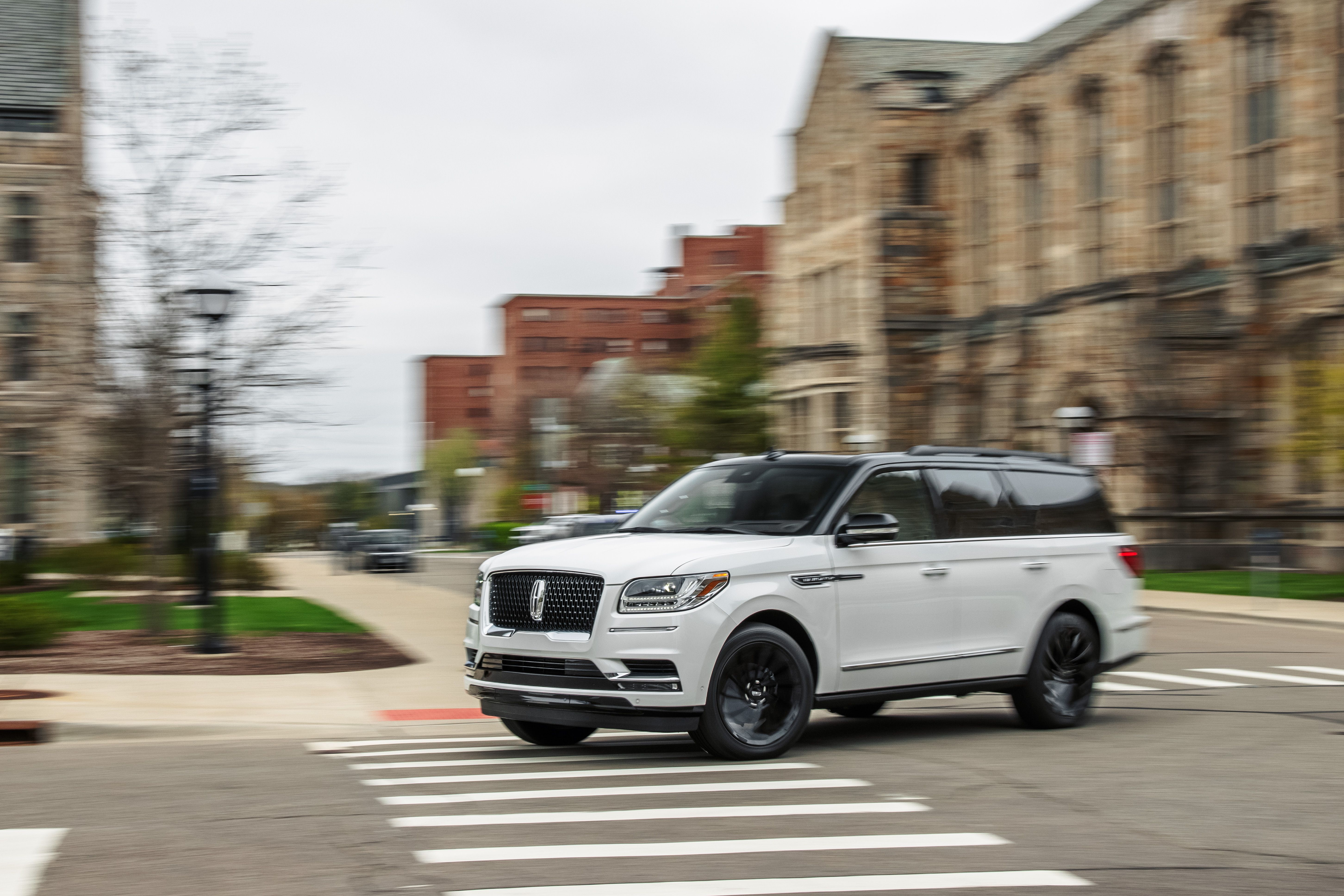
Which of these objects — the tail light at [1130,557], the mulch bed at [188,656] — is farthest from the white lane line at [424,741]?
the mulch bed at [188,656]

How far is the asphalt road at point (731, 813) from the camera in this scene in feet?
20.2

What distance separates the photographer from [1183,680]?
1500 centimetres

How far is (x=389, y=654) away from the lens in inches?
704

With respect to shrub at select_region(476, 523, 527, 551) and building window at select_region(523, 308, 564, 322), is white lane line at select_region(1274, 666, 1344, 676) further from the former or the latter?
building window at select_region(523, 308, 564, 322)

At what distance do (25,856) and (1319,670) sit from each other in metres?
13.4

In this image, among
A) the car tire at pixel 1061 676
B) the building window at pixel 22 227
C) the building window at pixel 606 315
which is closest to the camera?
the car tire at pixel 1061 676

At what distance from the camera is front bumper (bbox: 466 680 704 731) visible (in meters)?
8.72

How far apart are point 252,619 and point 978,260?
40517 millimetres

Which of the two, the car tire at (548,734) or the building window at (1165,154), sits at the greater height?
the building window at (1165,154)

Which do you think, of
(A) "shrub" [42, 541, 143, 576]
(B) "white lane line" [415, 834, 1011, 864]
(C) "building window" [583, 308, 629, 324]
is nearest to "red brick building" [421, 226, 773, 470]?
(C) "building window" [583, 308, 629, 324]

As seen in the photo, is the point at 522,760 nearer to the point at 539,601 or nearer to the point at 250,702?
the point at 539,601

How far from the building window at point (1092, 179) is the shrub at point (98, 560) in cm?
3022

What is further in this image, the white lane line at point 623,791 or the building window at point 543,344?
the building window at point 543,344

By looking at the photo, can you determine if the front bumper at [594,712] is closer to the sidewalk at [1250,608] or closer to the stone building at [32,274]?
the sidewalk at [1250,608]
